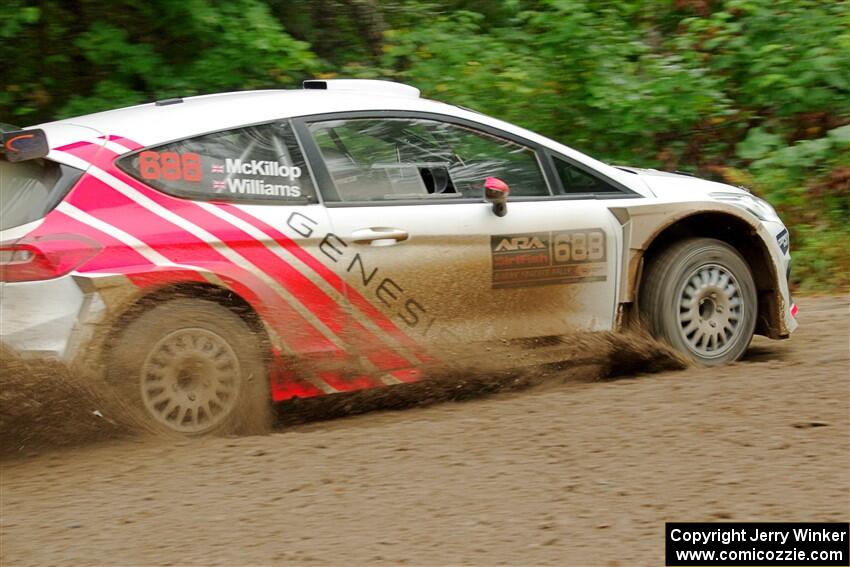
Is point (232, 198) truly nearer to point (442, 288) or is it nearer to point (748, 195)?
point (442, 288)

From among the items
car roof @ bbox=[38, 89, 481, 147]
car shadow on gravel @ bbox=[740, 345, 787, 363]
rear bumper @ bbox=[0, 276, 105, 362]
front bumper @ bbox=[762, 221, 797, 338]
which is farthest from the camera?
car shadow on gravel @ bbox=[740, 345, 787, 363]

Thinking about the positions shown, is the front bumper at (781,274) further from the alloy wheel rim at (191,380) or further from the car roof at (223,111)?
the alloy wheel rim at (191,380)

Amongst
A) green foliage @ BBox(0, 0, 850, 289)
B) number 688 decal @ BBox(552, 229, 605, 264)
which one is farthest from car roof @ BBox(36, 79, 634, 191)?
green foliage @ BBox(0, 0, 850, 289)

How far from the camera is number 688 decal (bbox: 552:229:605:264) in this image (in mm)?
5949

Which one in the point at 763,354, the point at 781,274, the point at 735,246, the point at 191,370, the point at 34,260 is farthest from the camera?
the point at 763,354

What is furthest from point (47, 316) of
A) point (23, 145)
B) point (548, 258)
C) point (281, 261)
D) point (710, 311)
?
point (710, 311)

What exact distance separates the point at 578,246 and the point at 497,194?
1.87ft

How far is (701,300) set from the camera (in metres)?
6.34

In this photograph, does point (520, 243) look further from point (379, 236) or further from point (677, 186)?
point (677, 186)

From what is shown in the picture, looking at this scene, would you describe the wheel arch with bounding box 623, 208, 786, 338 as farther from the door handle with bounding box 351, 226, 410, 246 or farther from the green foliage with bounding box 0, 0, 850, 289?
the green foliage with bounding box 0, 0, 850, 289

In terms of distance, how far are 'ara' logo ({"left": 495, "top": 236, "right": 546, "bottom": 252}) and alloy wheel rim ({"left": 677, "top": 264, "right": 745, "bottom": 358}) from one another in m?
0.94

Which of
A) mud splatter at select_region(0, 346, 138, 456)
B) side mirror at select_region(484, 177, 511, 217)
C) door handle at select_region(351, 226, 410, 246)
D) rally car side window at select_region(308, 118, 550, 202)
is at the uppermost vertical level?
rally car side window at select_region(308, 118, 550, 202)

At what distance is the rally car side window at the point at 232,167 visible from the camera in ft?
17.1

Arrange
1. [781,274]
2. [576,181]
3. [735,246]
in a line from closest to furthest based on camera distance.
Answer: [576,181], [781,274], [735,246]
